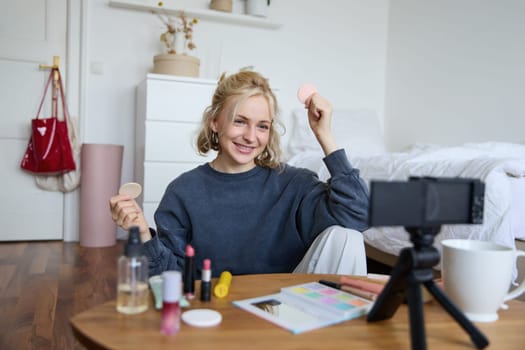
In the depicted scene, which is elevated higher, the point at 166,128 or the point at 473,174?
the point at 166,128

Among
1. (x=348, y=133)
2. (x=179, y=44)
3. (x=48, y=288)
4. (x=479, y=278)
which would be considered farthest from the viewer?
(x=348, y=133)

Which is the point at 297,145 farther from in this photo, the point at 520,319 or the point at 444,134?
the point at 520,319

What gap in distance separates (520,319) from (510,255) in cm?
11

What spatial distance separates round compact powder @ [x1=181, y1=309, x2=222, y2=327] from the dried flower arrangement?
254 cm

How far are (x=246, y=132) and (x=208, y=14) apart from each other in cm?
220

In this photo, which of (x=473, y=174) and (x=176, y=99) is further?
Result: (x=176, y=99)

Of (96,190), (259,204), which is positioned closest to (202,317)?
(259,204)

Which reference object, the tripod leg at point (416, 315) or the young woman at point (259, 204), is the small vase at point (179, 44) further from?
the tripod leg at point (416, 315)

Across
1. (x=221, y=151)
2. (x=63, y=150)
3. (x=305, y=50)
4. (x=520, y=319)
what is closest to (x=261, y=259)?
(x=221, y=151)

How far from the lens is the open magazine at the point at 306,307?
25.0 inches

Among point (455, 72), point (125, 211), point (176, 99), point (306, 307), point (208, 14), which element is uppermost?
point (208, 14)

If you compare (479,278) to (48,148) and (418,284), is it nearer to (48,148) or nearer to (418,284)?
(418,284)

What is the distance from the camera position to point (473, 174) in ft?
5.49

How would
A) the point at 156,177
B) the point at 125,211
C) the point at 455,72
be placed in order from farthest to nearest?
the point at 455,72
the point at 156,177
the point at 125,211
